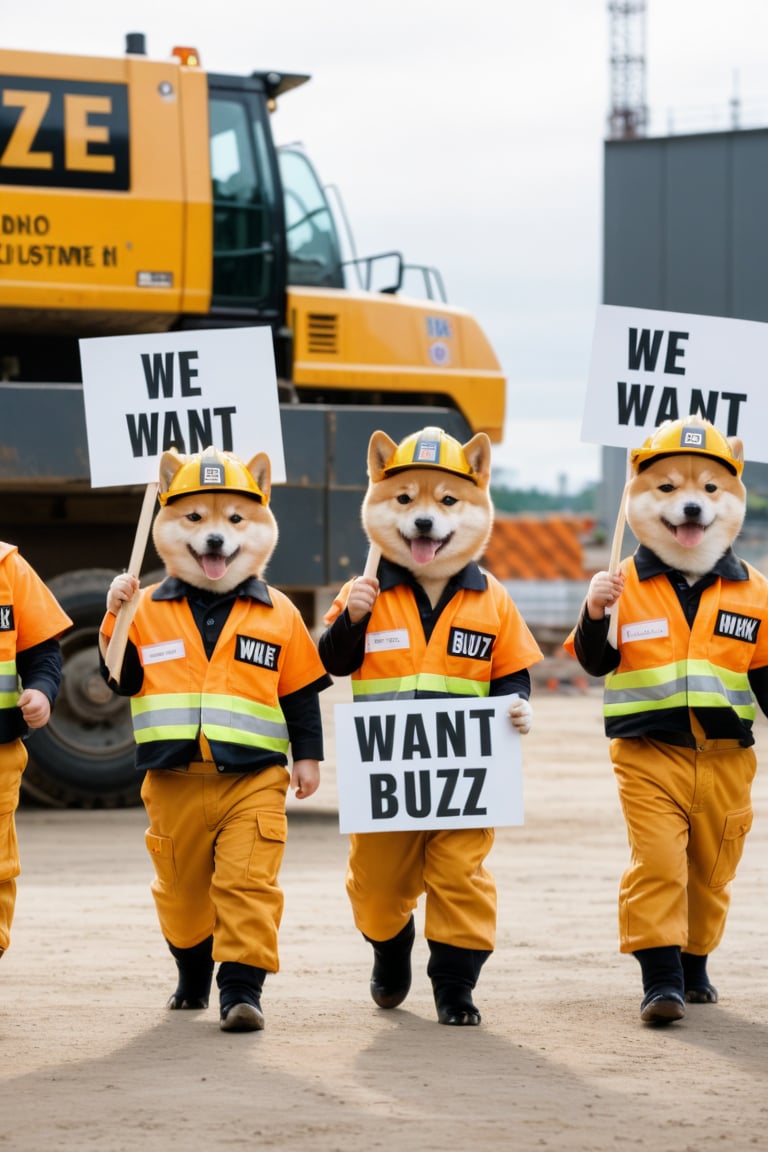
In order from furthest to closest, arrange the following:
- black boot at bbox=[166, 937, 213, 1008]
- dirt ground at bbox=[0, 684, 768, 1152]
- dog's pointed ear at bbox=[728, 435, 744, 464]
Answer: dog's pointed ear at bbox=[728, 435, 744, 464] < black boot at bbox=[166, 937, 213, 1008] < dirt ground at bbox=[0, 684, 768, 1152]

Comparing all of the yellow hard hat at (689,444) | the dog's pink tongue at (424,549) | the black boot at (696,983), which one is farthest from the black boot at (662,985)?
the yellow hard hat at (689,444)

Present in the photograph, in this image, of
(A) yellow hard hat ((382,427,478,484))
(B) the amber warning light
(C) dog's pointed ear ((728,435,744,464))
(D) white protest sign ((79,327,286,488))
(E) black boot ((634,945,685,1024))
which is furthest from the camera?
(B) the amber warning light

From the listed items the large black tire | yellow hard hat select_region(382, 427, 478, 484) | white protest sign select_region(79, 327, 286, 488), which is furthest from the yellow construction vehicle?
yellow hard hat select_region(382, 427, 478, 484)

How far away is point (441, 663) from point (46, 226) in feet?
18.6

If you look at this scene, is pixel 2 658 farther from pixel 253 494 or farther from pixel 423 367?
pixel 423 367

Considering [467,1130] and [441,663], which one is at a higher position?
[441,663]

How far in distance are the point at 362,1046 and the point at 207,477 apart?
181 cm

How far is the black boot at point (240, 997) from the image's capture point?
19.0ft

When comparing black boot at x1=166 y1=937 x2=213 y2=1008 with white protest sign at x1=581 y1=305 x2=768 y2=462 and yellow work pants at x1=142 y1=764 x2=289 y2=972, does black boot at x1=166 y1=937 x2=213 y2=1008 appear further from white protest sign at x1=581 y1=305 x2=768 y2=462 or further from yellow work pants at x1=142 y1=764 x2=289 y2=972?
white protest sign at x1=581 y1=305 x2=768 y2=462

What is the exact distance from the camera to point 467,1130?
4805mm

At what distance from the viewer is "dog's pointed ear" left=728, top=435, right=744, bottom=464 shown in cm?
636

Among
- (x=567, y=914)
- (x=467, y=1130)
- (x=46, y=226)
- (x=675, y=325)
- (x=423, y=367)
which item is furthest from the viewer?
(x=423, y=367)

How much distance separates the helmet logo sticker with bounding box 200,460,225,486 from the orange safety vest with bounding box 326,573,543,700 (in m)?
0.53

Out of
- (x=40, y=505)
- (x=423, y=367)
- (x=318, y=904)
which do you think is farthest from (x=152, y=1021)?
(x=423, y=367)
